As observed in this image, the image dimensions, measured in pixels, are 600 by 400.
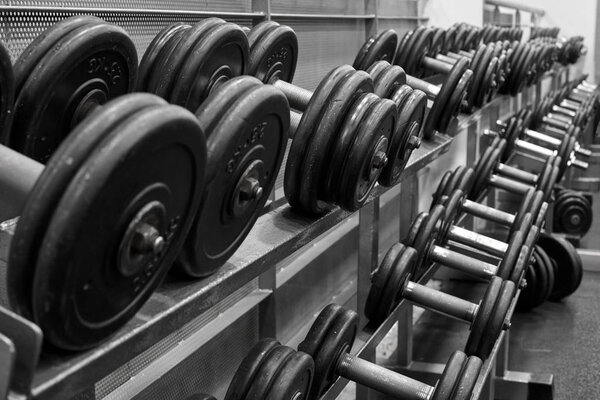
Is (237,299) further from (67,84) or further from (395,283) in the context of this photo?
(67,84)

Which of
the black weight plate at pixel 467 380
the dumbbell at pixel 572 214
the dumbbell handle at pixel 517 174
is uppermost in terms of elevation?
the black weight plate at pixel 467 380

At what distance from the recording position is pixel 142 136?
0.53 m

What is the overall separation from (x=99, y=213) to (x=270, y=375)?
1.81 ft

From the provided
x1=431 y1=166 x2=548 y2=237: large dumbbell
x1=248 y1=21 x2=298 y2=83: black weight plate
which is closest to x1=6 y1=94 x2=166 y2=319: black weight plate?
x1=248 y1=21 x2=298 y2=83: black weight plate

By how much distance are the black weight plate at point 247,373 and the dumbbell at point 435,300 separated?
0.48m

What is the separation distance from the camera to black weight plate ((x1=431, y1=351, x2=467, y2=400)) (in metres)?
1.21

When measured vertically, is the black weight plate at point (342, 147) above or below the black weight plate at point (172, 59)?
below

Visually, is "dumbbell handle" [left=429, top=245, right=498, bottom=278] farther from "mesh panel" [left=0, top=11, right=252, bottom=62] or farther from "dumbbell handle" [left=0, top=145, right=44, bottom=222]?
"dumbbell handle" [left=0, top=145, right=44, bottom=222]

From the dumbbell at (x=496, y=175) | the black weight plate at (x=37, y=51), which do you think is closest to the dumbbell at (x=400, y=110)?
the black weight plate at (x=37, y=51)

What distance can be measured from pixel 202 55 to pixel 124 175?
388 mm

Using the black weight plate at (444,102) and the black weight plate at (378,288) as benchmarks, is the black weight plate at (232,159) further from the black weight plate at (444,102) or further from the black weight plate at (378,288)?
the black weight plate at (444,102)

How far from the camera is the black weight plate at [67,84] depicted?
74 centimetres

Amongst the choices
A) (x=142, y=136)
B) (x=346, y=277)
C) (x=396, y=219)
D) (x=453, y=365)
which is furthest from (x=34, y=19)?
(x=396, y=219)

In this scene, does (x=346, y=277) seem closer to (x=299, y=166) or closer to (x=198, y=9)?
(x=198, y=9)
